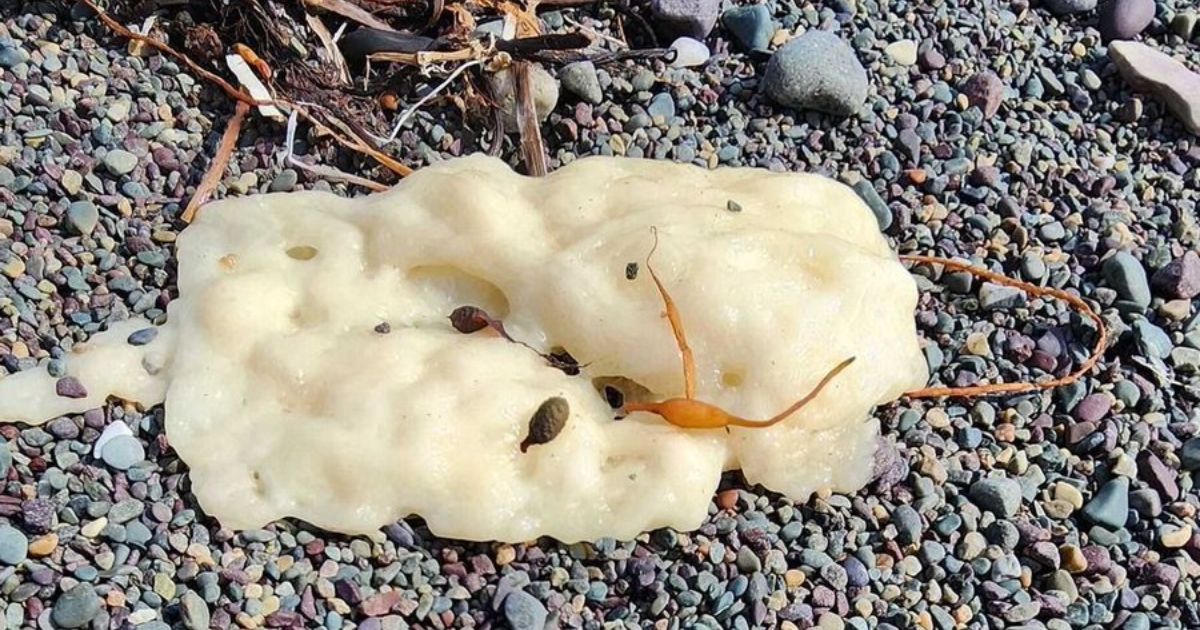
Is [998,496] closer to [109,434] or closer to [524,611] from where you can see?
[524,611]


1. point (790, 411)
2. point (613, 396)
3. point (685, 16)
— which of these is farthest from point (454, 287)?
point (685, 16)

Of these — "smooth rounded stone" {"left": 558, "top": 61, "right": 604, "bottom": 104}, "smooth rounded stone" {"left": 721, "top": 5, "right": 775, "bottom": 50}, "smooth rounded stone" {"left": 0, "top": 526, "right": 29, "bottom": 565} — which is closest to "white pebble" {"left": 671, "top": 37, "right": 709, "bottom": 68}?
"smooth rounded stone" {"left": 721, "top": 5, "right": 775, "bottom": 50}

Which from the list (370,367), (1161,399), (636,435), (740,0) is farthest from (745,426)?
(740,0)

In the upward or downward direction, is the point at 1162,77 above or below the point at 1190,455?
above

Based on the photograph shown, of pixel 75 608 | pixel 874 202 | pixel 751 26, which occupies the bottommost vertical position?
pixel 75 608

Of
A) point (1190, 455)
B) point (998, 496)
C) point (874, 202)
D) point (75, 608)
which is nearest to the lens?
point (75, 608)

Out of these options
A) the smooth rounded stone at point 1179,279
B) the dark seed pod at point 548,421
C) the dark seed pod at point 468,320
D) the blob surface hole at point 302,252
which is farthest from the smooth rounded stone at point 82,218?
the smooth rounded stone at point 1179,279

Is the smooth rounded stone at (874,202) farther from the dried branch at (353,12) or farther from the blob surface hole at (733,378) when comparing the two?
the dried branch at (353,12)

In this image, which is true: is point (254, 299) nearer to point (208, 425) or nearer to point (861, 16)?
point (208, 425)
